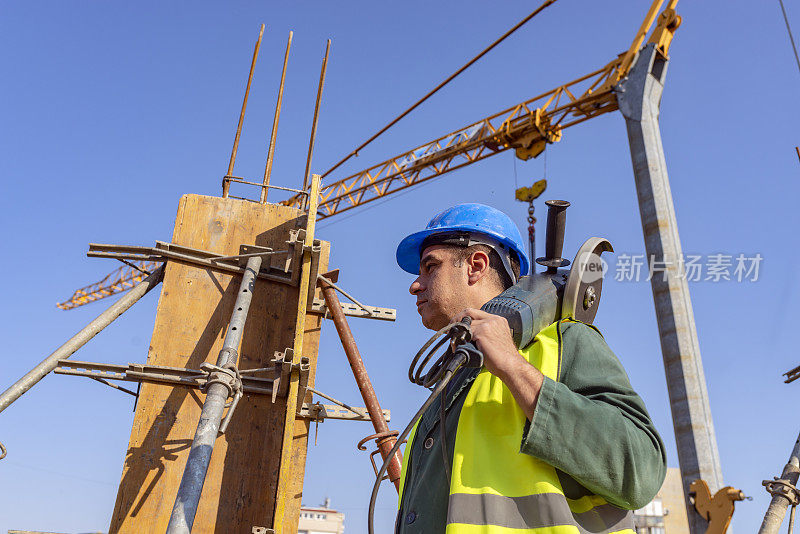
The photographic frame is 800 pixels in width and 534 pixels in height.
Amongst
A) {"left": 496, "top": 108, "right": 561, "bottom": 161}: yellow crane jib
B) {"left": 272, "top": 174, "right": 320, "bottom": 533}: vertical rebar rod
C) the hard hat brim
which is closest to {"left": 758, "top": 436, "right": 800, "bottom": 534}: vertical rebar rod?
{"left": 272, "top": 174, "right": 320, "bottom": 533}: vertical rebar rod

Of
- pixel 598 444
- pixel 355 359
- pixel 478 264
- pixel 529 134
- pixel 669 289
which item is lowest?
pixel 598 444

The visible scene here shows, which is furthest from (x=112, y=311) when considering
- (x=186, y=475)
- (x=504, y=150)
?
(x=504, y=150)

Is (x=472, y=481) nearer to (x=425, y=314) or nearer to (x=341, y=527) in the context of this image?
(x=425, y=314)

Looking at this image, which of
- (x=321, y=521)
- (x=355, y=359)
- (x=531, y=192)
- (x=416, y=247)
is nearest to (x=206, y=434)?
(x=416, y=247)

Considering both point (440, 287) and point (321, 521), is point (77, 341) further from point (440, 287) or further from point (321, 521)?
point (321, 521)

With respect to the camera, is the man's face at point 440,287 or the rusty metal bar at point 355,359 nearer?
the man's face at point 440,287

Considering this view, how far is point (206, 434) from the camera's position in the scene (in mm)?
5035

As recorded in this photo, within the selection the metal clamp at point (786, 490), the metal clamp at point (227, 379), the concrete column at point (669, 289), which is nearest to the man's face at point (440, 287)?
the metal clamp at point (227, 379)

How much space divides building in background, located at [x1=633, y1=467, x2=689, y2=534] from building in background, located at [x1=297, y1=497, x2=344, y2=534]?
104ft

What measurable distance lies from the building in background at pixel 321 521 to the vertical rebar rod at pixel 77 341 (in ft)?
206

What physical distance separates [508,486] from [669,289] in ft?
49.9

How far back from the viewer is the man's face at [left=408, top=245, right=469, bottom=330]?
2.79m

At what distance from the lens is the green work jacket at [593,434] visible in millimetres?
1871

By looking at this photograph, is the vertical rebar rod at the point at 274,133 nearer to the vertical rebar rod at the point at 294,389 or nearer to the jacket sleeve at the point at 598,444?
the vertical rebar rod at the point at 294,389
